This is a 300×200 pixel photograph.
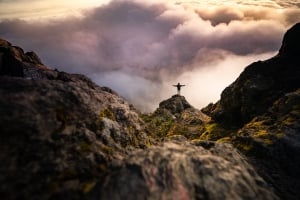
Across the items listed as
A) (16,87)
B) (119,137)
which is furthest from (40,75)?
(119,137)

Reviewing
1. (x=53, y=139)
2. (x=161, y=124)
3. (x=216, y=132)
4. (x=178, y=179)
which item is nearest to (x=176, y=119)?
(x=161, y=124)

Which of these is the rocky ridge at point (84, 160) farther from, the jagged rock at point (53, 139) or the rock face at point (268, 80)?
the rock face at point (268, 80)

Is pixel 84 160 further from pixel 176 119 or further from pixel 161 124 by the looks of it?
pixel 176 119

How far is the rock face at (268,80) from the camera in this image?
135ft

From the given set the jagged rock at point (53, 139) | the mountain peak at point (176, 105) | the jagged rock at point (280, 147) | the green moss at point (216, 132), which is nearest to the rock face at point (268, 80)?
the green moss at point (216, 132)

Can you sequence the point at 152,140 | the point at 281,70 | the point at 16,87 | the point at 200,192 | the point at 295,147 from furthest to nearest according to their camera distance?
the point at 281,70
the point at 152,140
the point at 295,147
the point at 16,87
the point at 200,192

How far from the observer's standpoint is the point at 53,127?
1568 cm

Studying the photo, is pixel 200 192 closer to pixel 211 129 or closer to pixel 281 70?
pixel 281 70

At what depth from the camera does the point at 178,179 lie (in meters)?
14.8

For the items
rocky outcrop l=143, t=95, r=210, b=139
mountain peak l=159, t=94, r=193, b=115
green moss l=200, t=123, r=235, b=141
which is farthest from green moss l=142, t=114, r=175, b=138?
green moss l=200, t=123, r=235, b=141

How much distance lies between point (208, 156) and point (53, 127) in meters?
9.97

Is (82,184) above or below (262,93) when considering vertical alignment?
below

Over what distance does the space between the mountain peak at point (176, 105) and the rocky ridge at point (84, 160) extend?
406ft

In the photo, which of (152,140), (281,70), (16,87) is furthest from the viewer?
(281,70)
